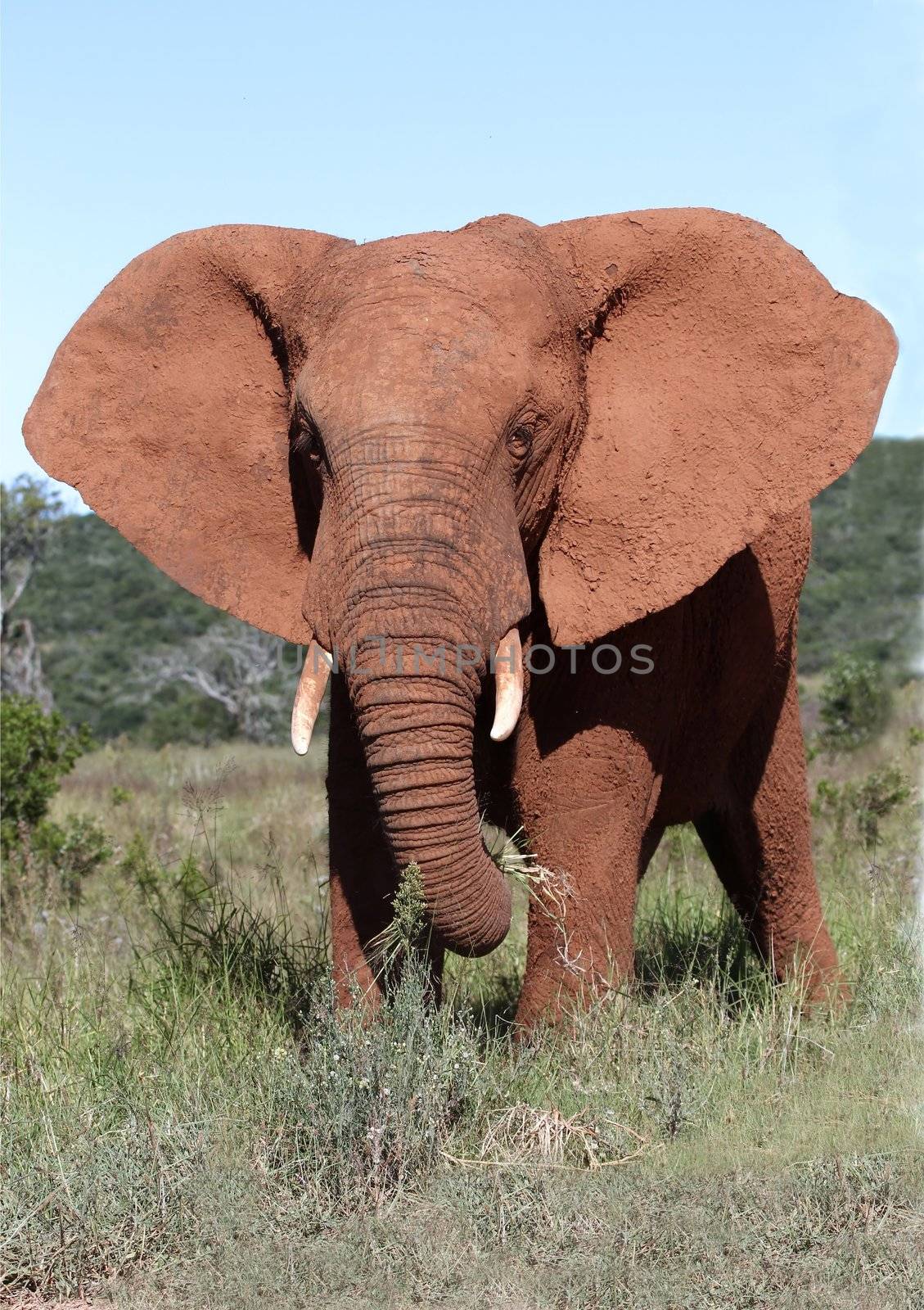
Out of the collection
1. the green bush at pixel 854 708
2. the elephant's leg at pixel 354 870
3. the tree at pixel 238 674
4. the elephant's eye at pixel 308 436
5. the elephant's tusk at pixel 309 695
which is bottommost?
the elephant's leg at pixel 354 870

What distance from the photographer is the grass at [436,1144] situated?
371cm

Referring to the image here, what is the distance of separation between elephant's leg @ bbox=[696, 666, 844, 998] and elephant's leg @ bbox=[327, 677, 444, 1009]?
1.69 metres

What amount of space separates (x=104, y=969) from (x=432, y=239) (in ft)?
9.06

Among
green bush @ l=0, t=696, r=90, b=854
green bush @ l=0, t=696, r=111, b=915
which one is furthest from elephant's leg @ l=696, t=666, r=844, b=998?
green bush @ l=0, t=696, r=90, b=854

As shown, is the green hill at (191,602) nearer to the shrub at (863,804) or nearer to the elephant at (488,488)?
the shrub at (863,804)

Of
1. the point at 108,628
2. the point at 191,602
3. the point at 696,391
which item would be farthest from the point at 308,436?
the point at 108,628

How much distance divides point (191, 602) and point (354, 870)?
109ft

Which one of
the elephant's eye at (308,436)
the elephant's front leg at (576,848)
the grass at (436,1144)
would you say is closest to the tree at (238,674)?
the grass at (436,1144)

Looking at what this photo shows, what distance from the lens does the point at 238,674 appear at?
73.3 ft

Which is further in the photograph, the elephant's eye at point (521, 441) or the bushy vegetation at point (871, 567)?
the bushy vegetation at point (871, 567)

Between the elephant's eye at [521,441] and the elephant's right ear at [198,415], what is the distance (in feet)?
2.59

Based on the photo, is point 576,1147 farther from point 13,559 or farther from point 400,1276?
point 13,559

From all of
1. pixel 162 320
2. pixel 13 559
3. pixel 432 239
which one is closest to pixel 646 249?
pixel 432 239

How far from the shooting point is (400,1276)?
12.2 feet
